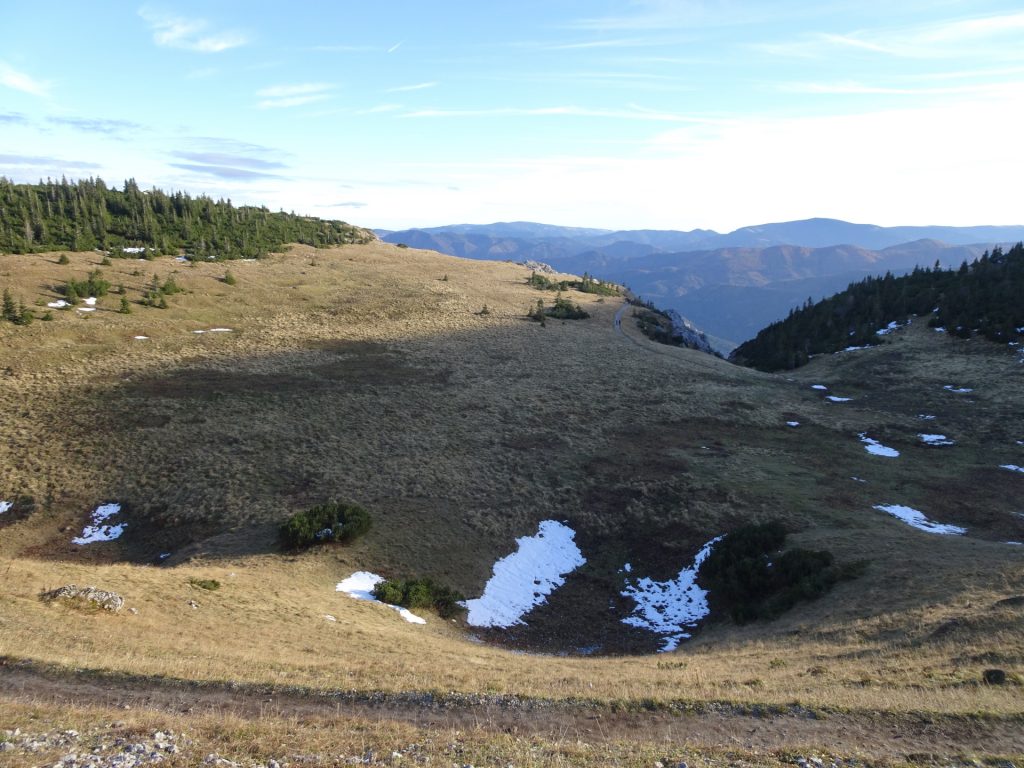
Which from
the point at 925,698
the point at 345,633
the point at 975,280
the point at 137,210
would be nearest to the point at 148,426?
the point at 345,633

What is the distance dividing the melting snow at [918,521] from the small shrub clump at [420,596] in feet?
77.4

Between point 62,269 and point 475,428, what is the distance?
56.8 metres

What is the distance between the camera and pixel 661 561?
27609 mm

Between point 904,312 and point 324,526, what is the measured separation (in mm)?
93989

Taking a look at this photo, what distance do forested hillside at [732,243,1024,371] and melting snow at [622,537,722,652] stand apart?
63117mm

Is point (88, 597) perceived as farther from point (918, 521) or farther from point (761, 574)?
point (918, 521)

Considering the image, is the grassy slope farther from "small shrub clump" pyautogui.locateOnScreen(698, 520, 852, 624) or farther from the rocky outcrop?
the rocky outcrop

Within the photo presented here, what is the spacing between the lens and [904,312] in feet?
285

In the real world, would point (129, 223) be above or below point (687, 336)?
above

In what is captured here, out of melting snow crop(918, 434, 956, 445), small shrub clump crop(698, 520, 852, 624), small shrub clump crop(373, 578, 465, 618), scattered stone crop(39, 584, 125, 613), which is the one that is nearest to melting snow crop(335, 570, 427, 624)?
small shrub clump crop(373, 578, 465, 618)

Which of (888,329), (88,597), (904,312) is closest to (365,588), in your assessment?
(88,597)

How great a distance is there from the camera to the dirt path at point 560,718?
10352mm

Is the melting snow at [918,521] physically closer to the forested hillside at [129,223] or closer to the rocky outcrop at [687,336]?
the rocky outcrop at [687,336]

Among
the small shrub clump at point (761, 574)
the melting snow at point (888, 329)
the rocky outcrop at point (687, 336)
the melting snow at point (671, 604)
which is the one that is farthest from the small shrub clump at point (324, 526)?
the melting snow at point (888, 329)
